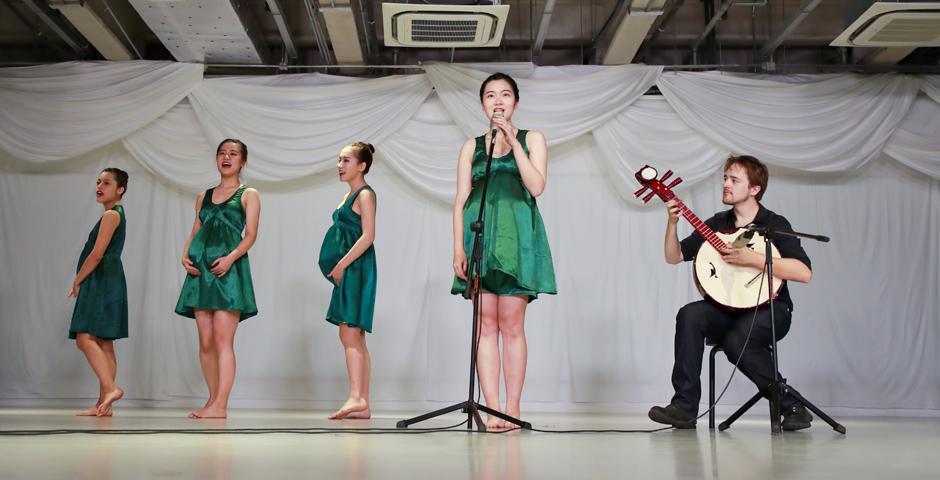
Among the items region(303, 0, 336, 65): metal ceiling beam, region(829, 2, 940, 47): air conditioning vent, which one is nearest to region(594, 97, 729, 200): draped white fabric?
region(829, 2, 940, 47): air conditioning vent

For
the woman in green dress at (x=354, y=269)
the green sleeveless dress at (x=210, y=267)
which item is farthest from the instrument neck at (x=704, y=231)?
the green sleeveless dress at (x=210, y=267)

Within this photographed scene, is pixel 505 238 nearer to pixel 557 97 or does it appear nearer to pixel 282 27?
pixel 557 97

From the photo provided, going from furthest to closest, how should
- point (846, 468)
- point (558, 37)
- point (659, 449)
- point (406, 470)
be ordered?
point (558, 37), point (659, 449), point (846, 468), point (406, 470)

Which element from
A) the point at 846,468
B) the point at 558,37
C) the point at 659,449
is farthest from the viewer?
the point at 558,37

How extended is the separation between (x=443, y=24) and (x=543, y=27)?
98cm

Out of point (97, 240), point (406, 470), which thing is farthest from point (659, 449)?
point (97, 240)

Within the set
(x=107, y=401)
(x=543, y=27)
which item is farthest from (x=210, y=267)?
(x=543, y=27)

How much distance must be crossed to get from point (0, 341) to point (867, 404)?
5992 mm

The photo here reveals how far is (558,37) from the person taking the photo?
22.2 feet

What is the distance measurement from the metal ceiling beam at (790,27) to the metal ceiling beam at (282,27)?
10.7 feet

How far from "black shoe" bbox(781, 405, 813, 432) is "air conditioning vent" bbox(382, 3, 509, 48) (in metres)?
2.73

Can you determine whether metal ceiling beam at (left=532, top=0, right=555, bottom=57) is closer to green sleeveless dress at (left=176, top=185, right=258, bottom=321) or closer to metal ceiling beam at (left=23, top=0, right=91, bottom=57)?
green sleeveless dress at (left=176, top=185, right=258, bottom=321)

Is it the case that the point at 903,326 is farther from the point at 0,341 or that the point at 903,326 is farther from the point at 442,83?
the point at 0,341

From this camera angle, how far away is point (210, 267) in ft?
14.6
